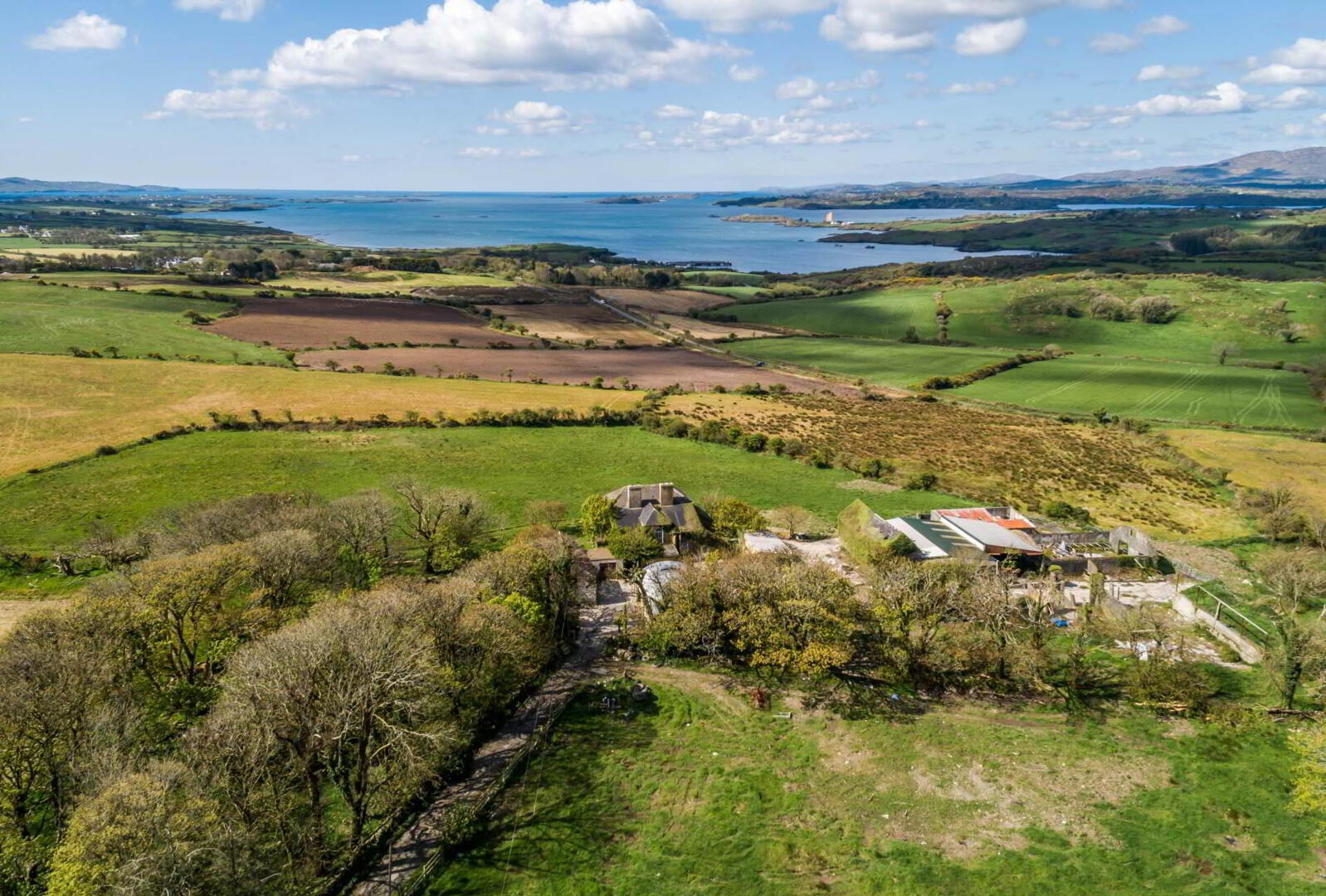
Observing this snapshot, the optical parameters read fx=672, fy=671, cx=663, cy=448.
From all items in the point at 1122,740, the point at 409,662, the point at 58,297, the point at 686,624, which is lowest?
the point at 1122,740

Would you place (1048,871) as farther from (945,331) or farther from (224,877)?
(945,331)

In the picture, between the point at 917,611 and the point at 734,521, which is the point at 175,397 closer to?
the point at 734,521

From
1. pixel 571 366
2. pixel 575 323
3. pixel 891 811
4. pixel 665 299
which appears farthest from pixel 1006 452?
pixel 665 299

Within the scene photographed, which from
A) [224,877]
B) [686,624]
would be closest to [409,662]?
[224,877]

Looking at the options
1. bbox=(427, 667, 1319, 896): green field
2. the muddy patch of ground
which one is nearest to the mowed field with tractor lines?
bbox=(427, 667, 1319, 896): green field

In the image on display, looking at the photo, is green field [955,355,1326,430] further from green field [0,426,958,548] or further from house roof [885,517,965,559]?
house roof [885,517,965,559]

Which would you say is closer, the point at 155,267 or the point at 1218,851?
the point at 1218,851

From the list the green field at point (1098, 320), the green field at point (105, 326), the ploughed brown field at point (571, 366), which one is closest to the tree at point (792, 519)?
the ploughed brown field at point (571, 366)
